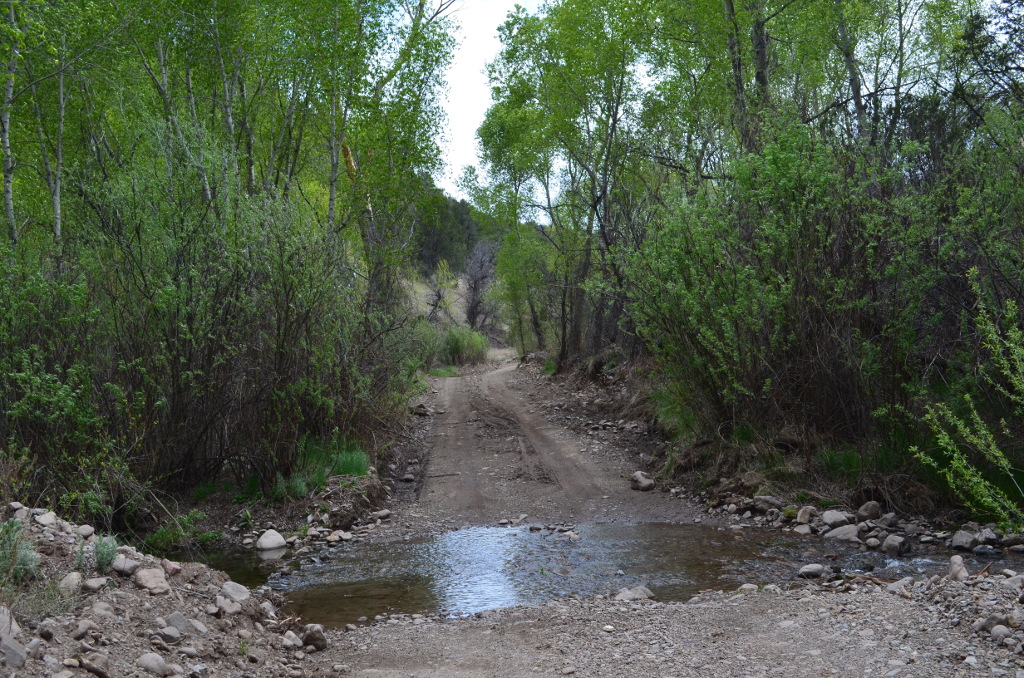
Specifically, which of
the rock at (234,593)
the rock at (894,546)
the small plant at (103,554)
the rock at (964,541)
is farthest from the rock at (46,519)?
the rock at (964,541)

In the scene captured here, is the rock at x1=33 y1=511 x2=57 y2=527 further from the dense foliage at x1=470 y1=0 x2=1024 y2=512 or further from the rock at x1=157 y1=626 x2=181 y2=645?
the dense foliage at x1=470 y1=0 x2=1024 y2=512

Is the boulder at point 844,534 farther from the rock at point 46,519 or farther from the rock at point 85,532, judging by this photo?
the rock at point 46,519

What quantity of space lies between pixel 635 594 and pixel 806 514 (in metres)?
2.85

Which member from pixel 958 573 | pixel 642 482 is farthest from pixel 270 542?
pixel 958 573

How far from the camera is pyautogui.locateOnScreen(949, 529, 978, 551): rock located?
22.7 feet

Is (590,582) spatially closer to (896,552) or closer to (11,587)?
(896,552)

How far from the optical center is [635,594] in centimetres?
622

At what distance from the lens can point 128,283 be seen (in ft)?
28.6

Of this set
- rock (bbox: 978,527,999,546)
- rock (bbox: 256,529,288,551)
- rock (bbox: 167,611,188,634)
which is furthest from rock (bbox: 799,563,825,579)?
rock (bbox: 256,529,288,551)

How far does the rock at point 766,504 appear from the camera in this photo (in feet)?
28.2

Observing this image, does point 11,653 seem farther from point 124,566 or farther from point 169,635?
point 124,566

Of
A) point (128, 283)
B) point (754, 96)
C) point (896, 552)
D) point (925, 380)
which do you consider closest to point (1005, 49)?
point (754, 96)

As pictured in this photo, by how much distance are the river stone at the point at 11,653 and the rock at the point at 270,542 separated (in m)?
4.65

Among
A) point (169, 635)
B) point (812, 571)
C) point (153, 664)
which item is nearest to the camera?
point (153, 664)
